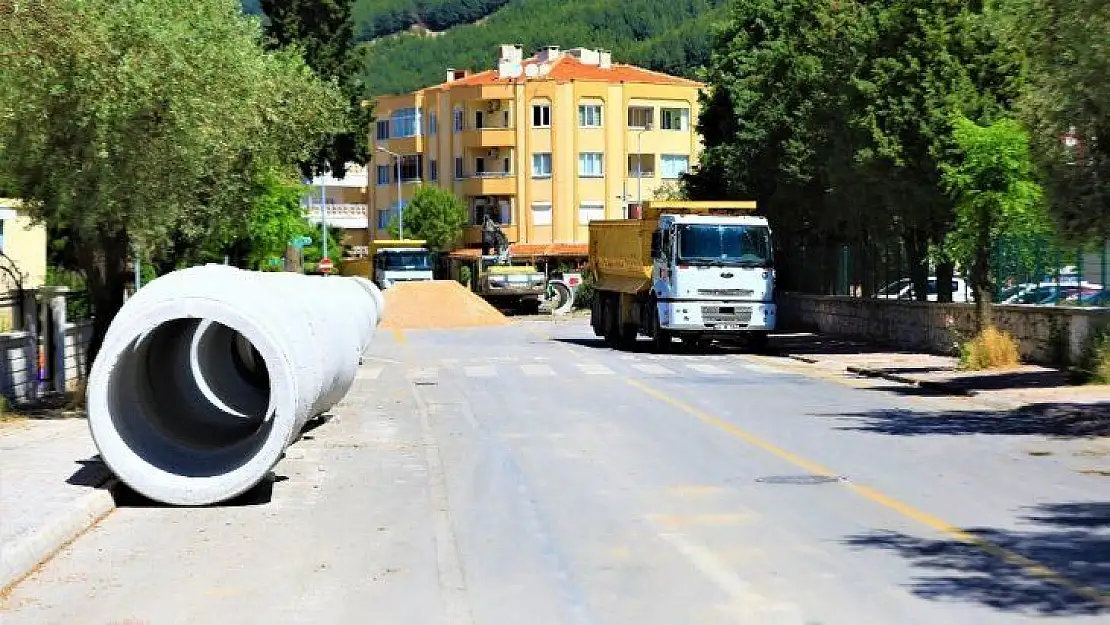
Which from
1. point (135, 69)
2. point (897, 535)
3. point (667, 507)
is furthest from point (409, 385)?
point (897, 535)

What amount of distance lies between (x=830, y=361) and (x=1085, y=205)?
1407 centimetres

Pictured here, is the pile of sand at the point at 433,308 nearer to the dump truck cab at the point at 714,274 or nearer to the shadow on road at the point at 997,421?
the dump truck cab at the point at 714,274

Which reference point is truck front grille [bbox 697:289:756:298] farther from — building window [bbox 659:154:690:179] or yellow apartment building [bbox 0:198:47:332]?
building window [bbox 659:154:690:179]

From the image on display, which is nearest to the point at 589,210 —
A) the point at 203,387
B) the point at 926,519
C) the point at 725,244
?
the point at 725,244

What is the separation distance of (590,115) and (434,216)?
39.2ft

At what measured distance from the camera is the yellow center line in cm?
1024

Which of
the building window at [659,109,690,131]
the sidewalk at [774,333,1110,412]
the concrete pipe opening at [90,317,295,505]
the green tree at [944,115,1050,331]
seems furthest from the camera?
the building window at [659,109,690,131]

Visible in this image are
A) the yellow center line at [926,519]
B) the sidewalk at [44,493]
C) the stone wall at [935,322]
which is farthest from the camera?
the stone wall at [935,322]

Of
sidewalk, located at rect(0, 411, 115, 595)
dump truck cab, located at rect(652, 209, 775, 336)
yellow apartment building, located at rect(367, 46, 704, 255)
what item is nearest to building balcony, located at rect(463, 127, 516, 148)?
yellow apartment building, located at rect(367, 46, 704, 255)

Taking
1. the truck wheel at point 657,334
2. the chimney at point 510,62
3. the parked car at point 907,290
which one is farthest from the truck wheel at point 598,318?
the chimney at point 510,62

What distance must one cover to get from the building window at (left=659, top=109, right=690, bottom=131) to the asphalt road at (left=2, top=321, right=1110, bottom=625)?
304 ft

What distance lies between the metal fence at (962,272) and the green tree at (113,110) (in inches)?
459

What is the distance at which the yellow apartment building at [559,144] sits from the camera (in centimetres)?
11131

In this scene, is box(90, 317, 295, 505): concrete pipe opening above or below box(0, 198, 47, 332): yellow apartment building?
Result: below
